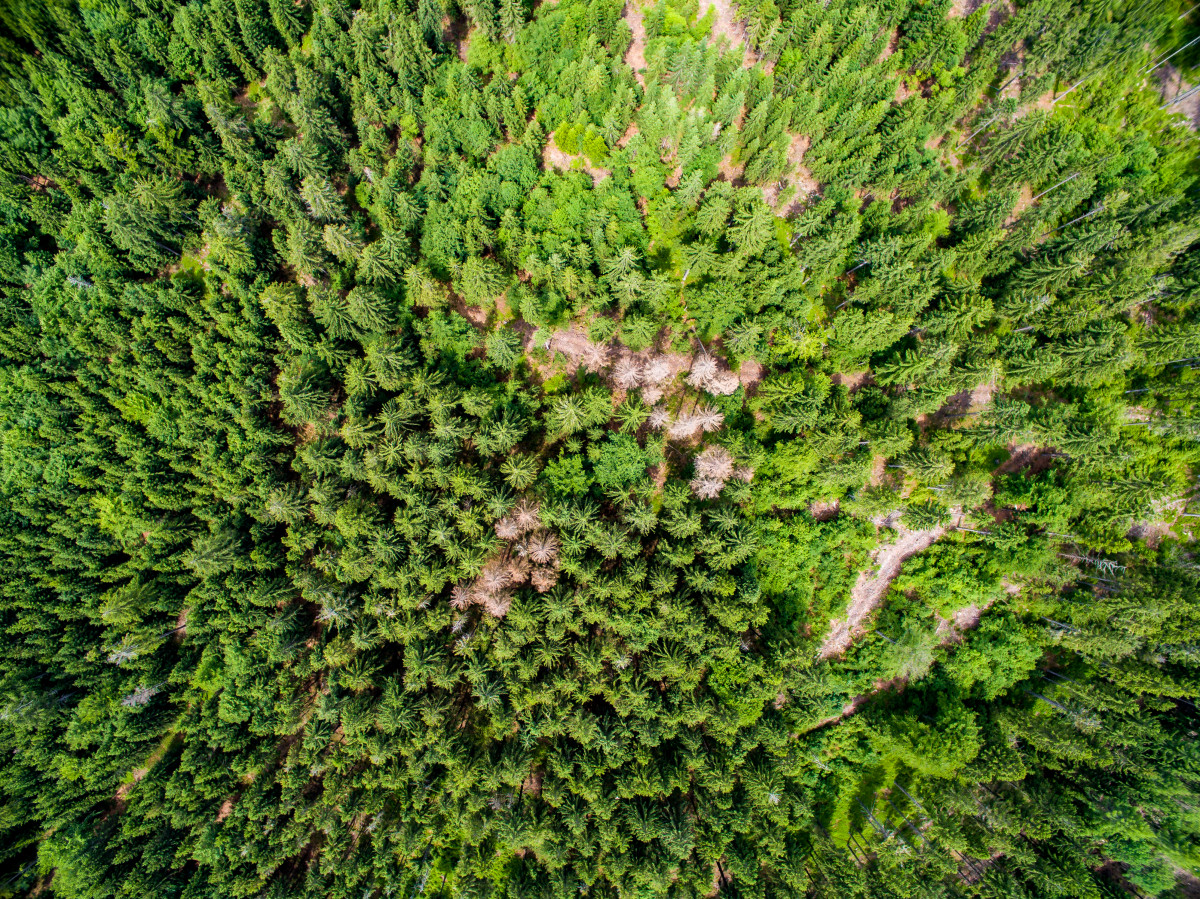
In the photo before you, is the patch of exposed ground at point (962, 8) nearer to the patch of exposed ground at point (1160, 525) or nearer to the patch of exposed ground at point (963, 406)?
the patch of exposed ground at point (963, 406)

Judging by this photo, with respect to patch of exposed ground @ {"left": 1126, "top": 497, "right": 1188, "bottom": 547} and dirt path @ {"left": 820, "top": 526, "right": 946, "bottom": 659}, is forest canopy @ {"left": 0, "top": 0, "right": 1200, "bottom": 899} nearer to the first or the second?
dirt path @ {"left": 820, "top": 526, "right": 946, "bottom": 659}

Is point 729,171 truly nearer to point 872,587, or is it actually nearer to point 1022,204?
point 1022,204

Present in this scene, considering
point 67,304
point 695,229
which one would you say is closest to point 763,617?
point 695,229

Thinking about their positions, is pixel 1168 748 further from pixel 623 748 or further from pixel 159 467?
pixel 159 467

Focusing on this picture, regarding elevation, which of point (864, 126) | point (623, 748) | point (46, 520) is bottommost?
point (623, 748)

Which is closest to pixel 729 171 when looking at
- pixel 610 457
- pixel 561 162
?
pixel 561 162
